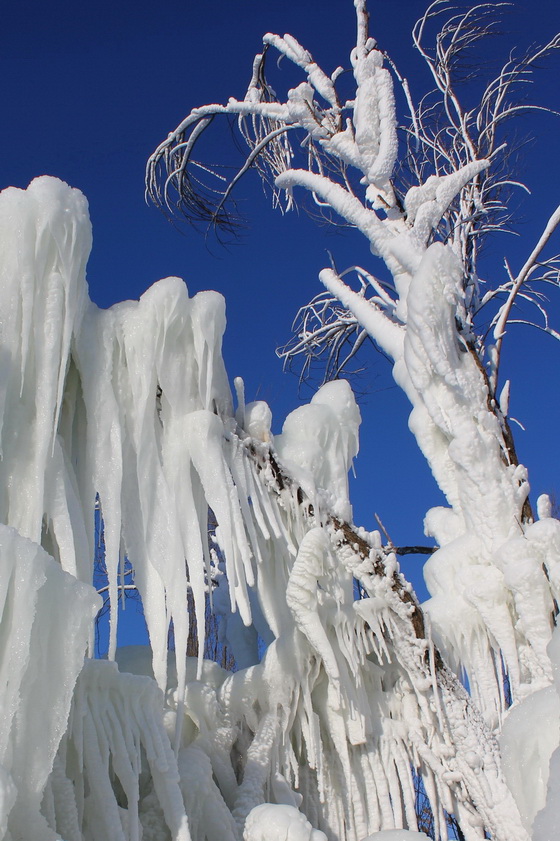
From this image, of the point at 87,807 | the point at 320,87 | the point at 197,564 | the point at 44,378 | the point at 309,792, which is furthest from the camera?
the point at 320,87

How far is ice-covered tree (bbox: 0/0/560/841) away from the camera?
Answer: 3773 millimetres

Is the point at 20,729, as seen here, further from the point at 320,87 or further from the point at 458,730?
the point at 320,87

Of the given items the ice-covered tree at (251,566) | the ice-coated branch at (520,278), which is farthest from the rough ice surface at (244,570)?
the ice-coated branch at (520,278)

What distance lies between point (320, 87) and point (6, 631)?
589cm

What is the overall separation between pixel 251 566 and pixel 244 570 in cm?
61

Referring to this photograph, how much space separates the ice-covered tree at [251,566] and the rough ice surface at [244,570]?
0.01 metres

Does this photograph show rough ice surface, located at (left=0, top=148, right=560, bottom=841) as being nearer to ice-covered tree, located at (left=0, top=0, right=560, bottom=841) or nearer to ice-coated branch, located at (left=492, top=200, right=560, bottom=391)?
ice-covered tree, located at (left=0, top=0, right=560, bottom=841)

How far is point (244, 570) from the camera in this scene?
181 inches

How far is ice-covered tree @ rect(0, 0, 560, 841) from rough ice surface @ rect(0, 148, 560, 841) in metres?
0.01

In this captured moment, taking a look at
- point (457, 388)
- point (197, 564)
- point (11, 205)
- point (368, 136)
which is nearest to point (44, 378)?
point (11, 205)

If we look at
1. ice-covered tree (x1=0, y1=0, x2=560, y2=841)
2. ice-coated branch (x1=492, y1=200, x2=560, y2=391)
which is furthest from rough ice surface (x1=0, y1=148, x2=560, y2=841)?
ice-coated branch (x1=492, y1=200, x2=560, y2=391)

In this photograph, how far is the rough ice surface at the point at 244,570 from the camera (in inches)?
153

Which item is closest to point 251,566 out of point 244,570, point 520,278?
point 244,570

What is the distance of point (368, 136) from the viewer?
6488 millimetres
